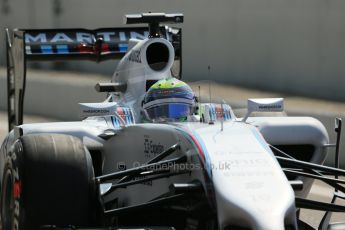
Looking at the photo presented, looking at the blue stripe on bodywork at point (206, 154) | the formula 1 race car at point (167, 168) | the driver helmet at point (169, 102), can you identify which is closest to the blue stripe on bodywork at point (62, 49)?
the formula 1 race car at point (167, 168)

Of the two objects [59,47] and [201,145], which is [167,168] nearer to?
[201,145]

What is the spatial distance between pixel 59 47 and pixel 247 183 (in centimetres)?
434

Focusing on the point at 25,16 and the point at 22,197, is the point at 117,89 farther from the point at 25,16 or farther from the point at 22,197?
the point at 25,16

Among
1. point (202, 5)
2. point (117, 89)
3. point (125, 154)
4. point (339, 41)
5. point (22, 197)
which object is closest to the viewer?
point (22, 197)

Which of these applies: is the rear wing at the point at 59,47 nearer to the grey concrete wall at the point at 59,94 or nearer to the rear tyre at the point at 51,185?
the rear tyre at the point at 51,185

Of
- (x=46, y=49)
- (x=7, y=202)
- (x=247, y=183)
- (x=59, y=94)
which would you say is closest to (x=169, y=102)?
(x=7, y=202)

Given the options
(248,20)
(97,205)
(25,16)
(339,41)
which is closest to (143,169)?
(97,205)

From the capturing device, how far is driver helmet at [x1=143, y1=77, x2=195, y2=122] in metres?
6.14

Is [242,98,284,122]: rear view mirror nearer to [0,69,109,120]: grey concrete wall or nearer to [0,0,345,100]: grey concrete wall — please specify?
[0,0,345,100]: grey concrete wall

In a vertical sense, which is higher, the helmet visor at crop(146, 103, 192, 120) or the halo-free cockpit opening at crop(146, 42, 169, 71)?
the halo-free cockpit opening at crop(146, 42, 169, 71)

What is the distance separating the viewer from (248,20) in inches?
493

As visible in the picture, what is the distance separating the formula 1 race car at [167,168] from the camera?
4.75 metres

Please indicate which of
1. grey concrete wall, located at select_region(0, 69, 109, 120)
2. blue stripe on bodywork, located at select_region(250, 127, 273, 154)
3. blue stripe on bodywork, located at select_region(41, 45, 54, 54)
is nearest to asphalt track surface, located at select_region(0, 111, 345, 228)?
blue stripe on bodywork, located at select_region(250, 127, 273, 154)

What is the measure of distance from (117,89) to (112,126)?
4.13ft
